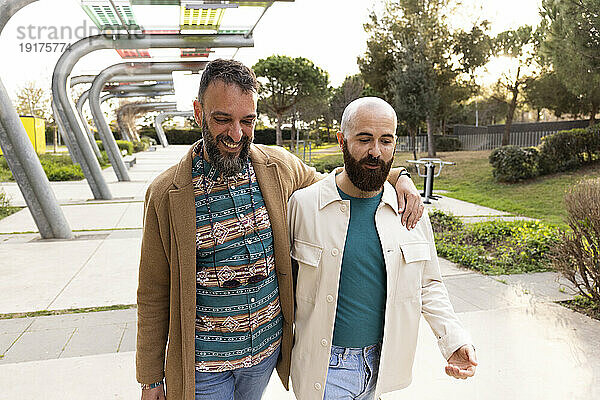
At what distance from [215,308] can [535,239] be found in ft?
20.8

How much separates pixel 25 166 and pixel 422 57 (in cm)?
2057

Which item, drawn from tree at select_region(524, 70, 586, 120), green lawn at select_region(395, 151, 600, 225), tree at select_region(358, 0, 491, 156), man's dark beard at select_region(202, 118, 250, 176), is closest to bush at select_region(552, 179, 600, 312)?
man's dark beard at select_region(202, 118, 250, 176)

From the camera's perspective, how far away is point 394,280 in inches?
79.0

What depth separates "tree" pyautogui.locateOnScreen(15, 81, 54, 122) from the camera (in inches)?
1751

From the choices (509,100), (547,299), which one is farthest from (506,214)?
(509,100)

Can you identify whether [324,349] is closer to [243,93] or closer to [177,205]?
[177,205]

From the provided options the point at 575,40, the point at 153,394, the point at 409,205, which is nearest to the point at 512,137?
the point at 575,40

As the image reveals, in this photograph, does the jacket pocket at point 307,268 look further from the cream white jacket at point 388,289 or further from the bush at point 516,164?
the bush at point 516,164

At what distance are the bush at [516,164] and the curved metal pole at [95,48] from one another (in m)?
9.94

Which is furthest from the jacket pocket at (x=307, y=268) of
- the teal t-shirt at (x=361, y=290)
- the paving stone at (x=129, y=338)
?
the paving stone at (x=129, y=338)

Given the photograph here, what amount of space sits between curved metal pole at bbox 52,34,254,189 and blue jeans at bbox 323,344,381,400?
10.1 metres

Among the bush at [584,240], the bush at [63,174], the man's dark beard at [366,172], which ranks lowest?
the bush at [63,174]

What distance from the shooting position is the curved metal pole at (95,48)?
11.2 m

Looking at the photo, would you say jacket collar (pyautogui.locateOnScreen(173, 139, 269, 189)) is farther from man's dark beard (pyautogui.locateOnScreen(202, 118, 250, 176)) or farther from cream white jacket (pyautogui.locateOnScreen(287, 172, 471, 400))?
cream white jacket (pyautogui.locateOnScreen(287, 172, 471, 400))
